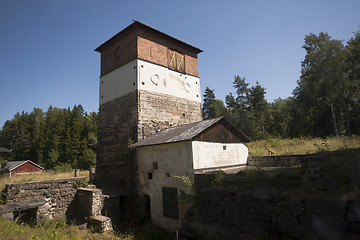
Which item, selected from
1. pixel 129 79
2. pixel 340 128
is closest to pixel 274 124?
pixel 340 128

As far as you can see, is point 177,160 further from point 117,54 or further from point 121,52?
point 117,54

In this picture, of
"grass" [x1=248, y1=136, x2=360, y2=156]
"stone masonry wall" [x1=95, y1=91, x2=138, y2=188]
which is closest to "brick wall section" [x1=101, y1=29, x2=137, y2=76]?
"stone masonry wall" [x1=95, y1=91, x2=138, y2=188]

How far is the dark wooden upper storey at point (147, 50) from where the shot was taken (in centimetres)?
1470

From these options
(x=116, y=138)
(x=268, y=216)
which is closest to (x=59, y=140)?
(x=116, y=138)

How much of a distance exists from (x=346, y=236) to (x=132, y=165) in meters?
10.9

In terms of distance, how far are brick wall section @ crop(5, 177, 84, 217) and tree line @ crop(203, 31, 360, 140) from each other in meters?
22.6

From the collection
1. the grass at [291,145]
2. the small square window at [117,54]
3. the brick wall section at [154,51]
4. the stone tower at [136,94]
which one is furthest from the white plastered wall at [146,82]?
the grass at [291,145]

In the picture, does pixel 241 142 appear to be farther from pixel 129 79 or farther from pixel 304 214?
pixel 129 79

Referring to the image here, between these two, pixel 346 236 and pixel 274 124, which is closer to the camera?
pixel 346 236

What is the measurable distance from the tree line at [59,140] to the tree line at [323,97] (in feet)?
78.5

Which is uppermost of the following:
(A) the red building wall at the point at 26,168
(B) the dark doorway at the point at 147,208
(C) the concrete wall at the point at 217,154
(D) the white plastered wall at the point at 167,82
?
(D) the white plastered wall at the point at 167,82

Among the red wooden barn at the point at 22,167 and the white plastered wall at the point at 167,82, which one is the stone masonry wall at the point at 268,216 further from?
the red wooden barn at the point at 22,167

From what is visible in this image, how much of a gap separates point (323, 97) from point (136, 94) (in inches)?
953

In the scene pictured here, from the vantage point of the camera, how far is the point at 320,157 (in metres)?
6.13
